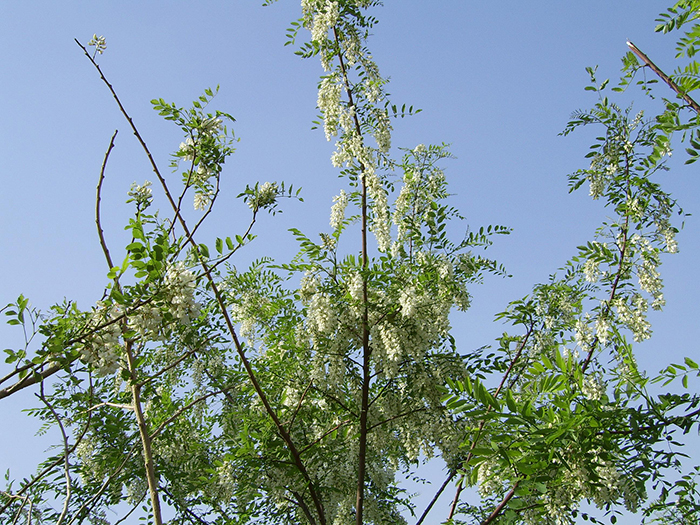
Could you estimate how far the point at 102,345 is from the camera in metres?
2.45

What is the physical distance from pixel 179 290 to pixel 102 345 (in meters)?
0.42

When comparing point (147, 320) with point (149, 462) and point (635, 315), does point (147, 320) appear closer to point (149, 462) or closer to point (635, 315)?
point (149, 462)

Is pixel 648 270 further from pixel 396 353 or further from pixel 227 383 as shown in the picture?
pixel 227 383

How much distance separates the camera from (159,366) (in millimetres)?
7047

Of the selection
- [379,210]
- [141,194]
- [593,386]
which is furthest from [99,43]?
[593,386]

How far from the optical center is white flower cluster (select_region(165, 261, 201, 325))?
244cm

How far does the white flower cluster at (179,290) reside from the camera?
244 centimetres


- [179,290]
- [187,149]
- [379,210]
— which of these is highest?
[379,210]

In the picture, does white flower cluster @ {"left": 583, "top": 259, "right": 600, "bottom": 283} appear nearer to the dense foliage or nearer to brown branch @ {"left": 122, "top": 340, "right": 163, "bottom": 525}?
the dense foliage

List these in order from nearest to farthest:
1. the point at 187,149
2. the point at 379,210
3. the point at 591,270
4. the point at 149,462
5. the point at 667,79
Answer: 1. the point at 149,462
2. the point at 667,79
3. the point at 187,149
4. the point at 379,210
5. the point at 591,270

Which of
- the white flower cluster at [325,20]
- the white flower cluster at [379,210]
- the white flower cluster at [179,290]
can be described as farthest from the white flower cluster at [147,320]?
the white flower cluster at [325,20]

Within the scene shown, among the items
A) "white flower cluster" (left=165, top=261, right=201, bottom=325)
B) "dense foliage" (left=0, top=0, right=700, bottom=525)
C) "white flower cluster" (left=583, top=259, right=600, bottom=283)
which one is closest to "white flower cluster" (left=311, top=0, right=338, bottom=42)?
"dense foliage" (left=0, top=0, right=700, bottom=525)

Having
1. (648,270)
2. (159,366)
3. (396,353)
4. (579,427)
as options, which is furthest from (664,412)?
(159,366)

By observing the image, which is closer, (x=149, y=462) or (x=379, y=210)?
(x=149, y=462)
